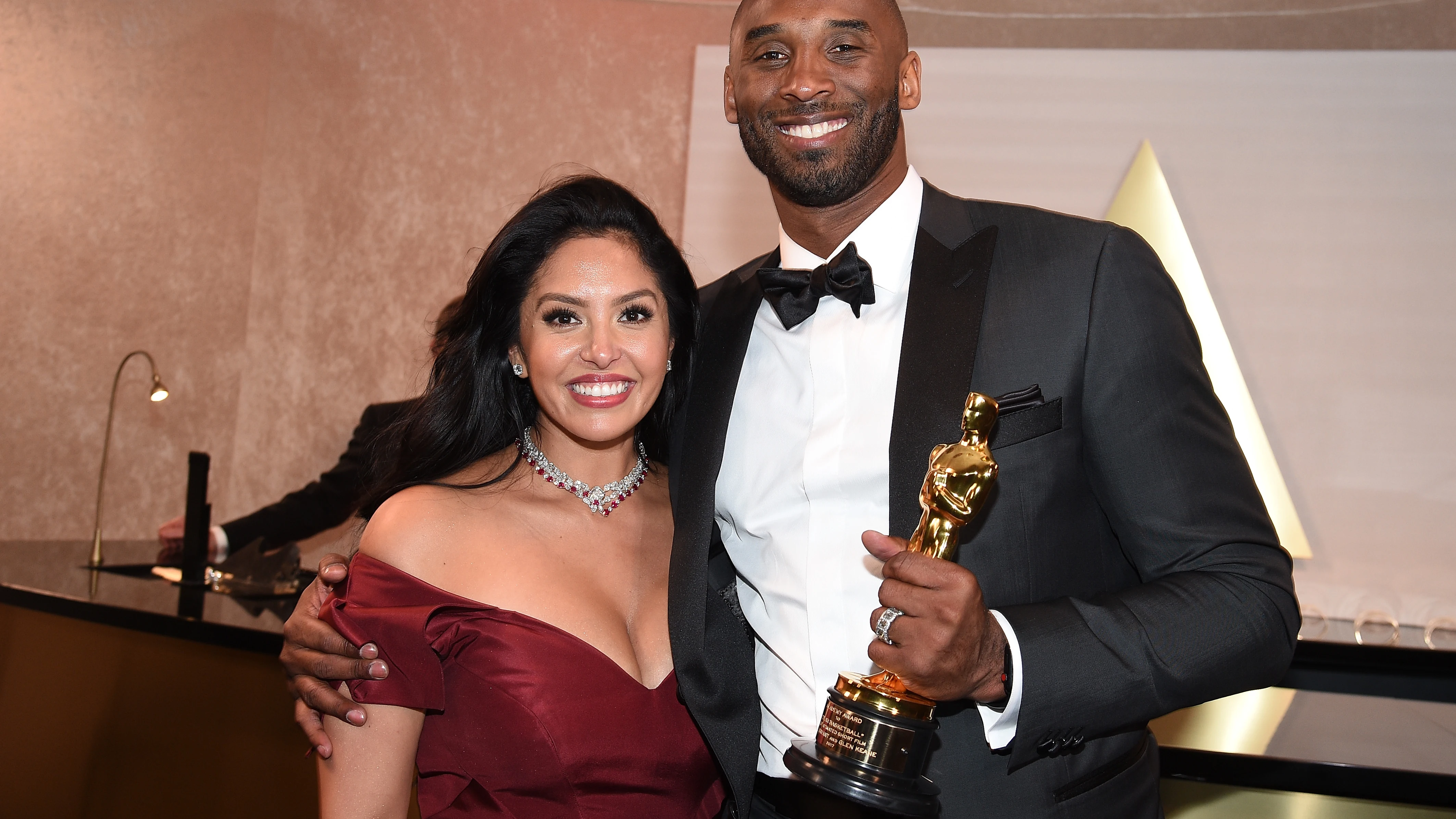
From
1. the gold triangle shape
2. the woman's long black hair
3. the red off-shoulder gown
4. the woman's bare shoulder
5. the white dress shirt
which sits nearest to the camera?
the white dress shirt

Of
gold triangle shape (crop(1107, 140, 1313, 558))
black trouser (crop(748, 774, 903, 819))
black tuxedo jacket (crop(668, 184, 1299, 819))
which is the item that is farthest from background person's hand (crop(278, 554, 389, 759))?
gold triangle shape (crop(1107, 140, 1313, 558))

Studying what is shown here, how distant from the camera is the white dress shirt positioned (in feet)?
6.01

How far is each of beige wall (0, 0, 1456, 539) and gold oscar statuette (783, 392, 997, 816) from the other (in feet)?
14.4

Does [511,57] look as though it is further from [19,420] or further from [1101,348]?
[1101,348]

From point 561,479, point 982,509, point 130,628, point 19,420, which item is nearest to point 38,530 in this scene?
point 19,420

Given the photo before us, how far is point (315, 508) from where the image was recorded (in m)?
5.15

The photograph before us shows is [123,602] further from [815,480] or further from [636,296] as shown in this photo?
[815,480]

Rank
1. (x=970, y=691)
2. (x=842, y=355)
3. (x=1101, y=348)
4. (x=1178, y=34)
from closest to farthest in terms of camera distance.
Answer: (x=970, y=691) → (x=1101, y=348) → (x=842, y=355) → (x=1178, y=34)

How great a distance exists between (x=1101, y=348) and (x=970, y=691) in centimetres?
57

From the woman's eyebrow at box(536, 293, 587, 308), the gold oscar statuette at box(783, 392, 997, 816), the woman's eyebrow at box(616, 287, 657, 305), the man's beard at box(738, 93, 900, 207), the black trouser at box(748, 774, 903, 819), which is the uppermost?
the man's beard at box(738, 93, 900, 207)

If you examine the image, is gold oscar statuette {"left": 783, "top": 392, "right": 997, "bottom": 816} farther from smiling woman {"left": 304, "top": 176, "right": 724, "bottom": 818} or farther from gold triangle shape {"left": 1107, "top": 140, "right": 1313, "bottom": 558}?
gold triangle shape {"left": 1107, "top": 140, "right": 1313, "bottom": 558}

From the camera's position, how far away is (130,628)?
322cm

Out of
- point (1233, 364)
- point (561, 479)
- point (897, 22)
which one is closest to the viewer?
point (897, 22)

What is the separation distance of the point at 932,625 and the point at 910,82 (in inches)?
48.6
